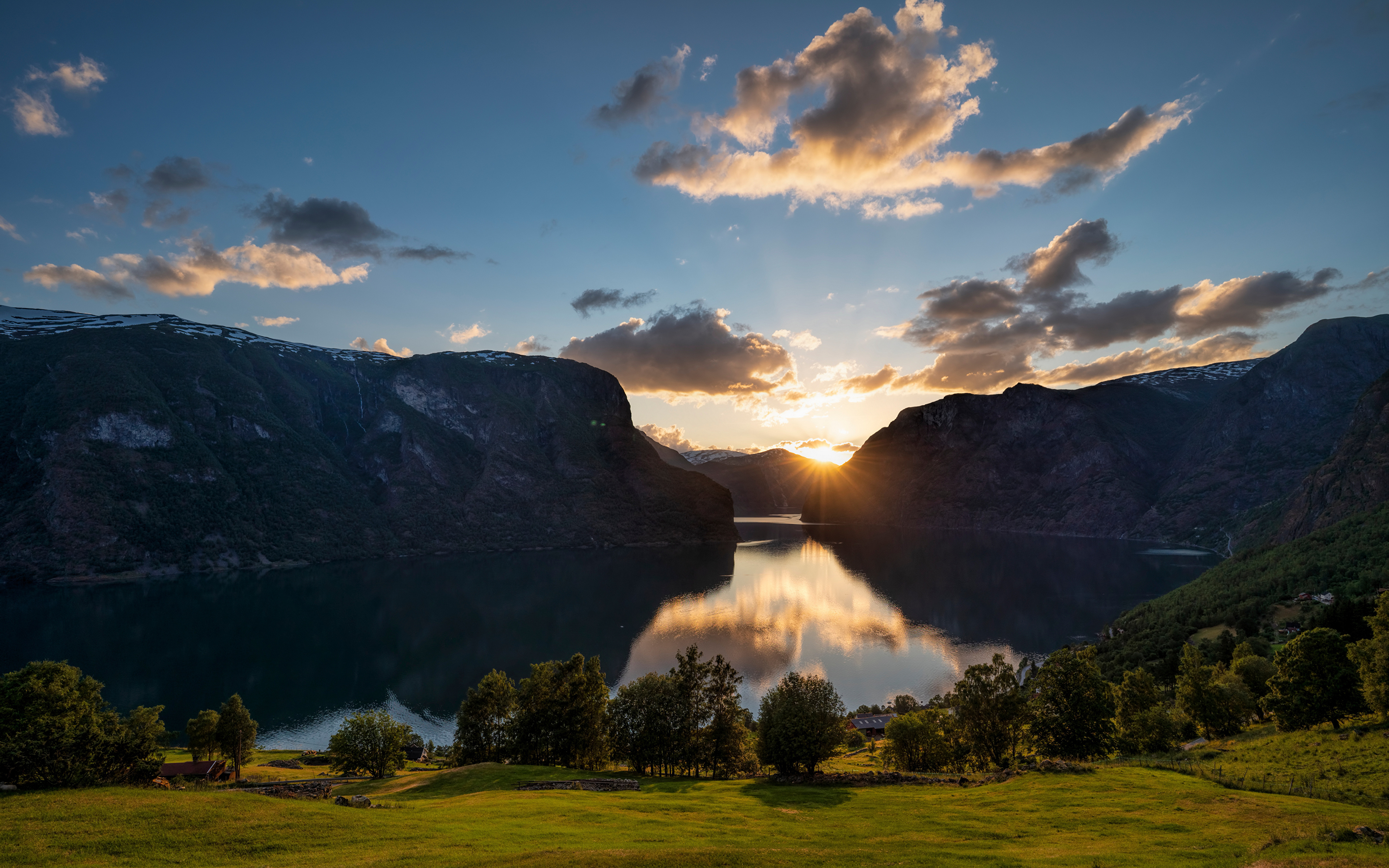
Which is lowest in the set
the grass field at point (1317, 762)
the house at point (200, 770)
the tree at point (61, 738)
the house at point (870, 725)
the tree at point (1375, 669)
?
the house at point (870, 725)

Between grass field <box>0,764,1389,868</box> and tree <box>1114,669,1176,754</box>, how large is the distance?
669 inches

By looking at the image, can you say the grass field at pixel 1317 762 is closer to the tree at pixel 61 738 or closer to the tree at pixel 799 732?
the tree at pixel 799 732

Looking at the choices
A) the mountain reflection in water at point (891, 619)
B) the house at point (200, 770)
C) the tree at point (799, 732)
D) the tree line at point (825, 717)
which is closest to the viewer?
the tree line at point (825, 717)

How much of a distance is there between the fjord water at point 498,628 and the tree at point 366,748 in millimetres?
19111

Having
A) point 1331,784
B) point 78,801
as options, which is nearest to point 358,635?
point 78,801

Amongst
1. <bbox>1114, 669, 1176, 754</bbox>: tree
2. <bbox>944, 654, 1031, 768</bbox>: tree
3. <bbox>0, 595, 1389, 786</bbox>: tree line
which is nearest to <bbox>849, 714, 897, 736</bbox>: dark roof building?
<bbox>0, 595, 1389, 786</bbox>: tree line

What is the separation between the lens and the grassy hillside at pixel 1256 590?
73812mm

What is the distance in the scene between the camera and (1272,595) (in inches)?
3219

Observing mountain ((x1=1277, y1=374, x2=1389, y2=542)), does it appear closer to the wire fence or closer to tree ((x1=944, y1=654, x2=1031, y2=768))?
tree ((x1=944, y1=654, x2=1031, y2=768))

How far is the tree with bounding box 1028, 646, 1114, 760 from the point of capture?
44188 mm

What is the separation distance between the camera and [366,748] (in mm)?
52219

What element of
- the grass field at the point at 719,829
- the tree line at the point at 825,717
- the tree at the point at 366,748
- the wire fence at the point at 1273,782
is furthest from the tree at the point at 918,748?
the tree at the point at 366,748

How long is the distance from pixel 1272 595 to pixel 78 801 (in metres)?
120

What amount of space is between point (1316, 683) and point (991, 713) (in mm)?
19805
